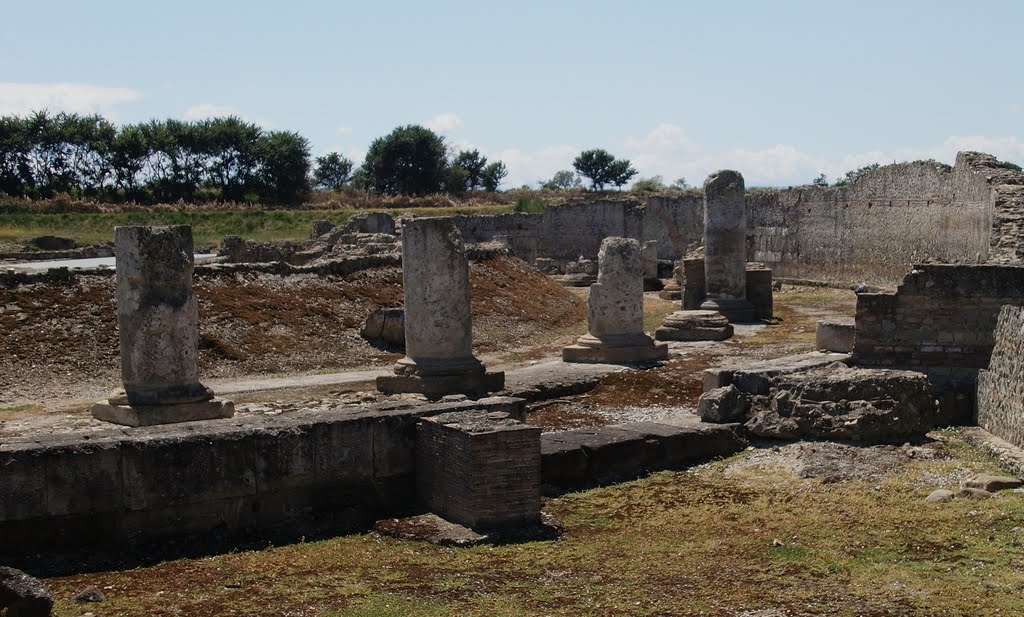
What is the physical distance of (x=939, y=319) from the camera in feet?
45.8

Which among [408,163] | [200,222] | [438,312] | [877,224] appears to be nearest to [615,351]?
[438,312]

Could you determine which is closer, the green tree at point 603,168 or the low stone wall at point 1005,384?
the low stone wall at point 1005,384

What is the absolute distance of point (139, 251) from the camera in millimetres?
14203

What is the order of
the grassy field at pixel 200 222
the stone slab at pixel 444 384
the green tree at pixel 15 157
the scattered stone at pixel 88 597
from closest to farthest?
the scattered stone at pixel 88 597 → the stone slab at pixel 444 384 → the grassy field at pixel 200 222 → the green tree at pixel 15 157

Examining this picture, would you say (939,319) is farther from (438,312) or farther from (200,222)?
(200,222)

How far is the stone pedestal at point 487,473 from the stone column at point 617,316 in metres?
9.41

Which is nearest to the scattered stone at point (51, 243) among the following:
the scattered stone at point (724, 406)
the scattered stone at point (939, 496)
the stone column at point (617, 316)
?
the stone column at point (617, 316)

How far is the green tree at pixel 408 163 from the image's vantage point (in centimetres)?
6806

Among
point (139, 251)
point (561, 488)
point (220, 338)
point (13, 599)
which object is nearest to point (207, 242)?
point (220, 338)

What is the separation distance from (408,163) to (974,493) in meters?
60.2

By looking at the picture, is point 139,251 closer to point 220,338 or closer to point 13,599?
point 220,338

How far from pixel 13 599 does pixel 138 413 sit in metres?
7.46

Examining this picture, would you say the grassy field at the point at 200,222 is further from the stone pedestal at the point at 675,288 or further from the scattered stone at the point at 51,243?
the stone pedestal at the point at 675,288

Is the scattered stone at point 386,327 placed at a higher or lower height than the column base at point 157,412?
higher
